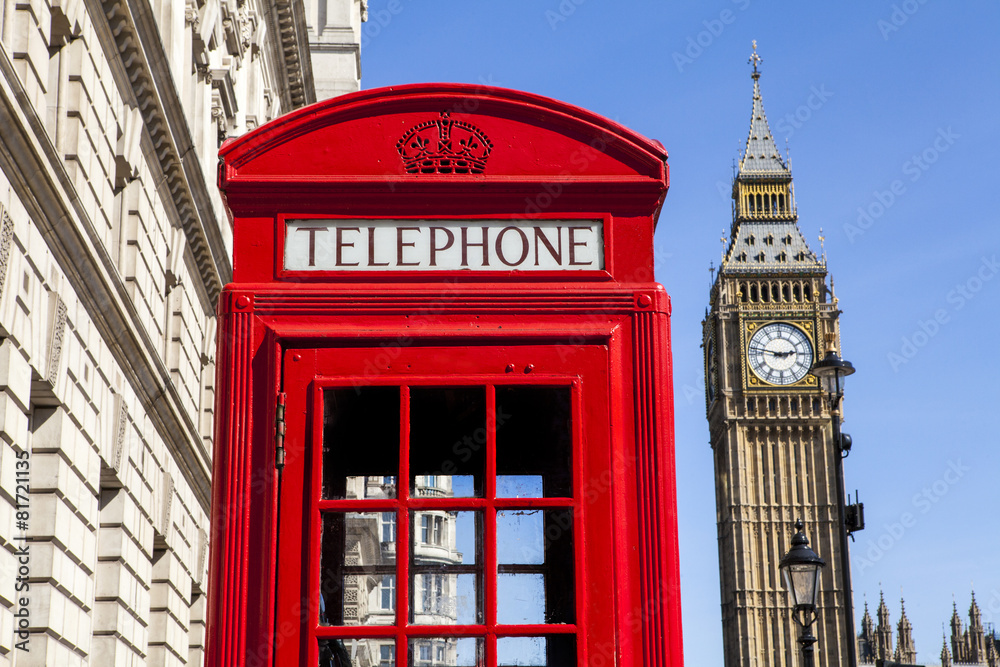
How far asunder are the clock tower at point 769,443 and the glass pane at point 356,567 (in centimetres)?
7155

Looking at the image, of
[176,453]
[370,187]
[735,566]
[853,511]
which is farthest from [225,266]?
[735,566]

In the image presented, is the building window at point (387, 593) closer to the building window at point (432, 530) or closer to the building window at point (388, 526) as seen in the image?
the building window at point (388, 526)

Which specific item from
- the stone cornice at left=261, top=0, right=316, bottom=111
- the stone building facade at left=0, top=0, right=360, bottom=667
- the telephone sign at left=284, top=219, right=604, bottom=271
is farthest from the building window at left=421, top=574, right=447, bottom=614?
the stone cornice at left=261, top=0, right=316, bottom=111

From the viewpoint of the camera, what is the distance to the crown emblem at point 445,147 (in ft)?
13.5

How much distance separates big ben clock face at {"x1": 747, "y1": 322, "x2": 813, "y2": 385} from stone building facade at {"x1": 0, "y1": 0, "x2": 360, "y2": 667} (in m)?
59.9

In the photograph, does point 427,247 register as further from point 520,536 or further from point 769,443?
point 769,443

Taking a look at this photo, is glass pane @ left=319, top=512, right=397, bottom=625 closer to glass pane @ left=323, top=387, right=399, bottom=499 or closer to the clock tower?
glass pane @ left=323, top=387, right=399, bottom=499

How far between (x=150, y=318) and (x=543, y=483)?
10.3 m

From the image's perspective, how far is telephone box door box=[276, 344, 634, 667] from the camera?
3.73 m

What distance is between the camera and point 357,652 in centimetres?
377

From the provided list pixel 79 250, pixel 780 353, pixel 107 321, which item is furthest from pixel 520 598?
pixel 780 353

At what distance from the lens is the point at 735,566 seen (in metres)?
74.6

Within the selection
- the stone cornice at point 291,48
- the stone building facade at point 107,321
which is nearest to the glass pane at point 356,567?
the stone building facade at point 107,321

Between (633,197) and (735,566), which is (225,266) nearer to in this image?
(633,197)
